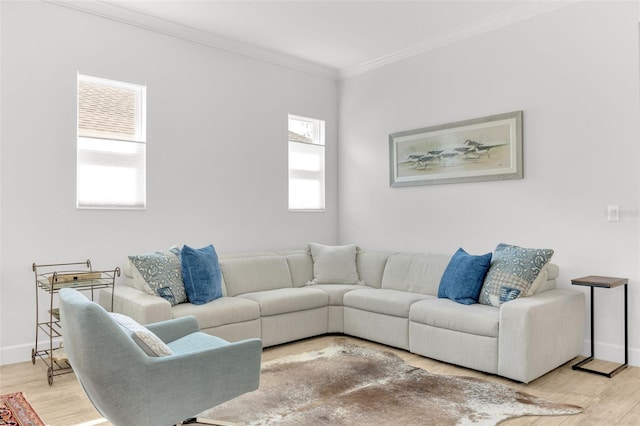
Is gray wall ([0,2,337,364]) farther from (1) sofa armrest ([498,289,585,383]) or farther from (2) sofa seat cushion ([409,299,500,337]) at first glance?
(1) sofa armrest ([498,289,585,383])

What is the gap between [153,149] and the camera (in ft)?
14.4

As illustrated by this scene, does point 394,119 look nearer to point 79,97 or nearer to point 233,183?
point 233,183

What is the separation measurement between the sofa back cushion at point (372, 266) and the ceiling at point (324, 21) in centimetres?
222

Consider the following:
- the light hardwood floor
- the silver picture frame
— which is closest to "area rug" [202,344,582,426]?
the light hardwood floor

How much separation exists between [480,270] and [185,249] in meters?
2.41

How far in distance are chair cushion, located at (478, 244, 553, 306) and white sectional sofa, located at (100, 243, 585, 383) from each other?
79mm

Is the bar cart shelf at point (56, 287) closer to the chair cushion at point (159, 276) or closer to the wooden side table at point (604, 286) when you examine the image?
the chair cushion at point (159, 276)

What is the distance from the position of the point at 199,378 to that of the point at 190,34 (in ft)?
12.0

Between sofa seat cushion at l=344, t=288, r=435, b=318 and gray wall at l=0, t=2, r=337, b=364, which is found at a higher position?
gray wall at l=0, t=2, r=337, b=364

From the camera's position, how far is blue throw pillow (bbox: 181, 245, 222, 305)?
384 centimetres

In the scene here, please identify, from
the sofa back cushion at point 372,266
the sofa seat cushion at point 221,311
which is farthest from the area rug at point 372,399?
the sofa back cushion at point 372,266

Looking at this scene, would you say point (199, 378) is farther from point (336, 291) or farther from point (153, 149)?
point (153, 149)

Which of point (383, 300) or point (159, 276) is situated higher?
point (159, 276)

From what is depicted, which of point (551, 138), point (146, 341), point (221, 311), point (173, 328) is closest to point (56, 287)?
point (221, 311)
